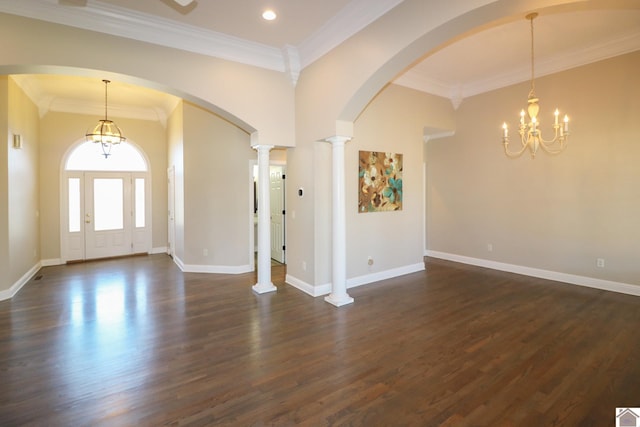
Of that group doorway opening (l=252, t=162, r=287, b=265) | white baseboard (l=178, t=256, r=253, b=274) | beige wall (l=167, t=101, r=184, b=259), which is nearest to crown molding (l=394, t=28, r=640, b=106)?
doorway opening (l=252, t=162, r=287, b=265)

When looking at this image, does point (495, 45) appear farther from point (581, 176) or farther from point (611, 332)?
point (611, 332)

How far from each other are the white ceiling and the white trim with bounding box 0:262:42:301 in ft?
11.0

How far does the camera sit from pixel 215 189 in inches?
240

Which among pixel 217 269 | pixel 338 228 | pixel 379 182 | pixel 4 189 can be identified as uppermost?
pixel 379 182

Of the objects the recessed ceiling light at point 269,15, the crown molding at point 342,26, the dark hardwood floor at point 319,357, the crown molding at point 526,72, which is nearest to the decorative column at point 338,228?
the dark hardwood floor at point 319,357

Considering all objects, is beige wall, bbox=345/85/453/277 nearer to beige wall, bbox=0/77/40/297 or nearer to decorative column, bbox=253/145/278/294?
decorative column, bbox=253/145/278/294

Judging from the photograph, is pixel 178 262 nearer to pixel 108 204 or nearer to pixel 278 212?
pixel 278 212

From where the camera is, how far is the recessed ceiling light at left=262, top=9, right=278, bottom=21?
3.60m

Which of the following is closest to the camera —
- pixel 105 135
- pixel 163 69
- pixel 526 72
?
pixel 163 69

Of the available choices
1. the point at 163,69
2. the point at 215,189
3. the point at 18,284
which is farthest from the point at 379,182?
the point at 18,284

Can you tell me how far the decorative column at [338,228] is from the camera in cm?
438

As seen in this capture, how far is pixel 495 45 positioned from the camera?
4594 millimetres

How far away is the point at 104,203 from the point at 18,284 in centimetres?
283

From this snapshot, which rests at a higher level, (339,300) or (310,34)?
(310,34)
